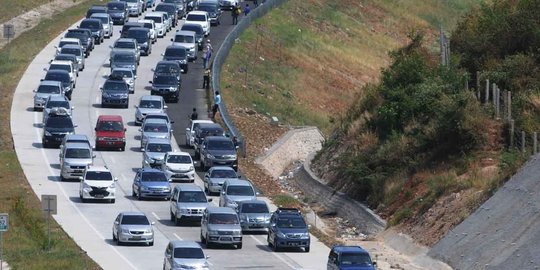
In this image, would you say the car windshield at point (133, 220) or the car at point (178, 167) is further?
the car at point (178, 167)

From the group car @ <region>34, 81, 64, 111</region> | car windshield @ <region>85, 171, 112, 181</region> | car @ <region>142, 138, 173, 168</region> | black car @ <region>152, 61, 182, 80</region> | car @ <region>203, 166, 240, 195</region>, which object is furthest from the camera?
black car @ <region>152, 61, 182, 80</region>

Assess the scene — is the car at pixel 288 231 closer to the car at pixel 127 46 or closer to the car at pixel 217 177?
the car at pixel 217 177

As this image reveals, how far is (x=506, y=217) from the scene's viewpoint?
51906mm

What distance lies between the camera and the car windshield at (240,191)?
59.4 m

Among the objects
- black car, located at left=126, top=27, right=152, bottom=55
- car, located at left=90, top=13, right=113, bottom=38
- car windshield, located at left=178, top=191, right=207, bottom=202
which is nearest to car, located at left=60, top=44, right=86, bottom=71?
black car, located at left=126, top=27, right=152, bottom=55

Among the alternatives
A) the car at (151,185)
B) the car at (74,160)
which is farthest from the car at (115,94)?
the car at (151,185)

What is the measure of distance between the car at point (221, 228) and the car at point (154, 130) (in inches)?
732

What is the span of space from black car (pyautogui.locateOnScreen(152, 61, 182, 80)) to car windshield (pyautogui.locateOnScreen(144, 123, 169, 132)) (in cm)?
1274

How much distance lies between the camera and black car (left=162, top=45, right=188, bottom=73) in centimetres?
9200

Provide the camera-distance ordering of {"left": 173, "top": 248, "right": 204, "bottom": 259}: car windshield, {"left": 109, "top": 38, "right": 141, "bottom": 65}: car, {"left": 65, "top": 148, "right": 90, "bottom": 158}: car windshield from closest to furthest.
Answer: {"left": 173, "top": 248, "right": 204, "bottom": 259}: car windshield
{"left": 65, "top": 148, "right": 90, "bottom": 158}: car windshield
{"left": 109, "top": 38, "right": 141, "bottom": 65}: car

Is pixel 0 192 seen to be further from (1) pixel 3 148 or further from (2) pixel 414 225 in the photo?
(2) pixel 414 225

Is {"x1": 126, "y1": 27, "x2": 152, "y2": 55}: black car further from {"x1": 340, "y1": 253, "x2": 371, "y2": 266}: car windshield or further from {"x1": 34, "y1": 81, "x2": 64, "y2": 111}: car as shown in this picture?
{"x1": 340, "y1": 253, "x2": 371, "y2": 266}: car windshield

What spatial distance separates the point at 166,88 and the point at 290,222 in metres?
32.0

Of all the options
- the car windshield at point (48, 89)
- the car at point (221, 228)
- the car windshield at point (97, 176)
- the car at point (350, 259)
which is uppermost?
the car at point (350, 259)
